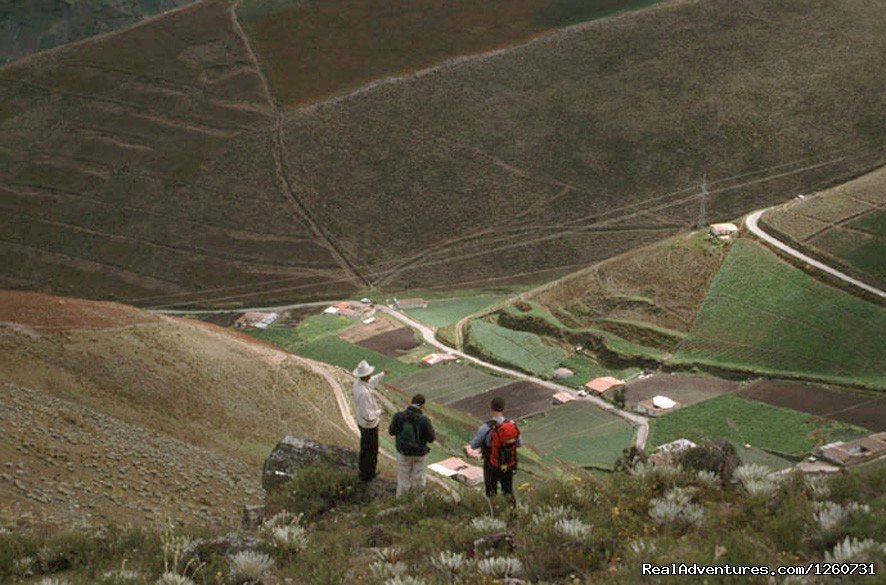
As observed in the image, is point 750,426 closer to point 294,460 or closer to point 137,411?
point 137,411

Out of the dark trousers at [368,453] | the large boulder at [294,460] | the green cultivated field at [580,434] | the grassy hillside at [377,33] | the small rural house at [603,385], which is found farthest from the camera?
the grassy hillside at [377,33]

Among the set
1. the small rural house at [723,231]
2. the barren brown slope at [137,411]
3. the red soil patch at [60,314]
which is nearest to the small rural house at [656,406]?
the barren brown slope at [137,411]

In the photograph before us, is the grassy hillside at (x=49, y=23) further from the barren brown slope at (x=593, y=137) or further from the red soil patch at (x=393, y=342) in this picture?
the red soil patch at (x=393, y=342)

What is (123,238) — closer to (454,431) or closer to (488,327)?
(488,327)

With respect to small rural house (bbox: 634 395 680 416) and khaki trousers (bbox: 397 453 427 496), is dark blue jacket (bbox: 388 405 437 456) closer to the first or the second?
khaki trousers (bbox: 397 453 427 496)

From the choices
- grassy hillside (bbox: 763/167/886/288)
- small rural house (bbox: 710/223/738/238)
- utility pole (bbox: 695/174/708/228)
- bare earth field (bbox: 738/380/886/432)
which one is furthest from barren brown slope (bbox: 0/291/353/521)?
utility pole (bbox: 695/174/708/228)

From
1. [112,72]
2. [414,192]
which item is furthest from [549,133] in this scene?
[112,72]
